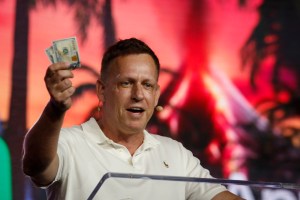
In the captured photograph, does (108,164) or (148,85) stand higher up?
(148,85)

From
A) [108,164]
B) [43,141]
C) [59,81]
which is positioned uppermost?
[59,81]

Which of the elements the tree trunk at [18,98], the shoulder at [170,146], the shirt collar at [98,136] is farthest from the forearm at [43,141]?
the tree trunk at [18,98]

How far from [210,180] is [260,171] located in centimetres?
320

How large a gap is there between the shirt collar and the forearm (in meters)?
0.41

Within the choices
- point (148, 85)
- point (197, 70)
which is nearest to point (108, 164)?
point (148, 85)

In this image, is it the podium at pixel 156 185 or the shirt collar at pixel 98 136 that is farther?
the shirt collar at pixel 98 136

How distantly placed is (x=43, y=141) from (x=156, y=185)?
0.42 meters

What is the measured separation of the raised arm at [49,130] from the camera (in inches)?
76.3

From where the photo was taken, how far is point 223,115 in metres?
4.91

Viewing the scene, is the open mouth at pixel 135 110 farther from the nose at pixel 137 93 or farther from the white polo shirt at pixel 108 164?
the white polo shirt at pixel 108 164

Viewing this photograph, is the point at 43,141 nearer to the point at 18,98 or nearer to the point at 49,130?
the point at 49,130

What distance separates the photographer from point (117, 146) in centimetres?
256

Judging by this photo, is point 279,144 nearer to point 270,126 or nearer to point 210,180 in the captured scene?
point 270,126

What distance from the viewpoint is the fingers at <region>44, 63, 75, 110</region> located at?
76.0 inches
